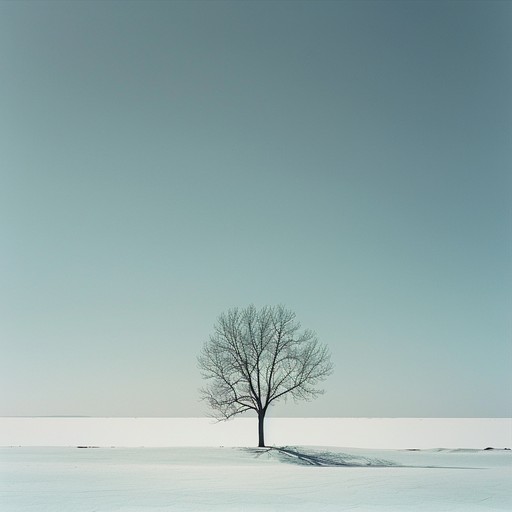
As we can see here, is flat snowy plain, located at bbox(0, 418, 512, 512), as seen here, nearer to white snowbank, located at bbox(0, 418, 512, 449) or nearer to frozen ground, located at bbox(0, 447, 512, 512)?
frozen ground, located at bbox(0, 447, 512, 512)

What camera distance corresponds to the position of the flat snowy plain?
634 inches

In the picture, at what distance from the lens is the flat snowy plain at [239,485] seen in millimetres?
16109

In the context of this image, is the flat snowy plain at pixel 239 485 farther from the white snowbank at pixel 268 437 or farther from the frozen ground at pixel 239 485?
the white snowbank at pixel 268 437

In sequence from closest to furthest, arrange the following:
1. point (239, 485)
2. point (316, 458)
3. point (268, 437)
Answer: point (239, 485), point (316, 458), point (268, 437)

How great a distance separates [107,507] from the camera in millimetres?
15477

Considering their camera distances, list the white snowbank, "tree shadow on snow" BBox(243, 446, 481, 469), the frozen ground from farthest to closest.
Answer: the white snowbank → "tree shadow on snow" BBox(243, 446, 481, 469) → the frozen ground

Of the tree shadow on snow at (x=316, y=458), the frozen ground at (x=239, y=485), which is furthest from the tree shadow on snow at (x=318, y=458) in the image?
the frozen ground at (x=239, y=485)

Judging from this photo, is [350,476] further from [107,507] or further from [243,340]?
[243,340]

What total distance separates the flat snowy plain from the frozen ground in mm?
29

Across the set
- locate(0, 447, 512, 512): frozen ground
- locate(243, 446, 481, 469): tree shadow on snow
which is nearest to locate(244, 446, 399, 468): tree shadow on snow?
locate(243, 446, 481, 469): tree shadow on snow

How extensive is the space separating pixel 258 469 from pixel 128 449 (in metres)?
14.5

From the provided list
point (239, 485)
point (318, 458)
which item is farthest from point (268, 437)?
Answer: point (239, 485)

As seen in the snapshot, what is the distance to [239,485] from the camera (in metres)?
20.2

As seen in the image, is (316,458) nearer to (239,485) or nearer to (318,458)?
(318,458)
